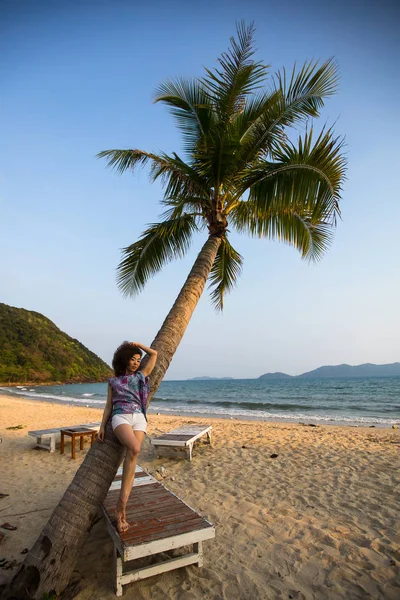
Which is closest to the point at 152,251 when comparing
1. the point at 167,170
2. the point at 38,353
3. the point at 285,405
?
the point at 167,170

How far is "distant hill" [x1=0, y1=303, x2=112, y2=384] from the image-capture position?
2418 inches

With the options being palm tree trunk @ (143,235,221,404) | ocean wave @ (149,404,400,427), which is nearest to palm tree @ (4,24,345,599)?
palm tree trunk @ (143,235,221,404)

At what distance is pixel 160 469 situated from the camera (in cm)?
648

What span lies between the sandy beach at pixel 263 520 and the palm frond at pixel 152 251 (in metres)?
4.07

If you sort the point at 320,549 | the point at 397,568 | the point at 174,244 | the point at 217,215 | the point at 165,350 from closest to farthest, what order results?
the point at 397,568 < the point at 320,549 < the point at 165,350 < the point at 217,215 < the point at 174,244

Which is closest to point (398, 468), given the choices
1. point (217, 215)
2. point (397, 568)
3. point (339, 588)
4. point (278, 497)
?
point (278, 497)

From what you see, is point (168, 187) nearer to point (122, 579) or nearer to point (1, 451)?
point (122, 579)

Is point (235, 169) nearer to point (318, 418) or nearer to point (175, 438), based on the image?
point (175, 438)

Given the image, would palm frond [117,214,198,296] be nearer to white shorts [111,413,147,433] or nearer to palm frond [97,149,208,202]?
palm frond [97,149,208,202]

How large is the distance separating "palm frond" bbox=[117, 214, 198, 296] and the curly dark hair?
12.6 feet

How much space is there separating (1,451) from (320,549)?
7.78 metres

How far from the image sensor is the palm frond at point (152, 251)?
7.02 m

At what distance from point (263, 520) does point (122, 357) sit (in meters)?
2.97

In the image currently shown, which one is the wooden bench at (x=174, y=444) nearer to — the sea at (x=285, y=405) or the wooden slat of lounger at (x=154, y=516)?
the wooden slat of lounger at (x=154, y=516)
